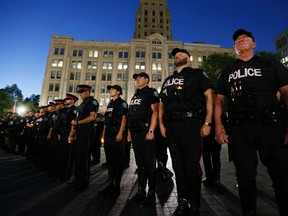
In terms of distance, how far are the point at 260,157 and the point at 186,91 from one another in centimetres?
128

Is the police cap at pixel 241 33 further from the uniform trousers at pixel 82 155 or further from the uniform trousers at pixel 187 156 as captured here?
the uniform trousers at pixel 82 155

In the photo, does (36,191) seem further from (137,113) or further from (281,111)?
(281,111)

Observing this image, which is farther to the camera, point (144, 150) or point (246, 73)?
point (144, 150)

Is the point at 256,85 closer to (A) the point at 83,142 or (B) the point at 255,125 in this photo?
(B) the point at 255,125

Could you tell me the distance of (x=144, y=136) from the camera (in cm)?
330

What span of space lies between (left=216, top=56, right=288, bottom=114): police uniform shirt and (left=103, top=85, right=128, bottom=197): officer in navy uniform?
2.34 metres

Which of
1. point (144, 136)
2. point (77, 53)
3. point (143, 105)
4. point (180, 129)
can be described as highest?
point (77, 53)

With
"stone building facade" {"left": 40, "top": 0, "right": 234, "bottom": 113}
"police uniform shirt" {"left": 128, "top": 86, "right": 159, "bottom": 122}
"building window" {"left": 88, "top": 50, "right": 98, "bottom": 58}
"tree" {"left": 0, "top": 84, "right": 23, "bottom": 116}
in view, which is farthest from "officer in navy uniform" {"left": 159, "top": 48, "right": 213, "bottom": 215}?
"tree" {"left": 0, "top": 84, "right": 23, "bottom": 116}

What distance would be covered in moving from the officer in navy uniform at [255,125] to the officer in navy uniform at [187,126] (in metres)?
0.34

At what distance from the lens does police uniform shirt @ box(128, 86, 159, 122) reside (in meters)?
3.46

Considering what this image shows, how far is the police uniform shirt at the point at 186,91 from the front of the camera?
267 centimetres

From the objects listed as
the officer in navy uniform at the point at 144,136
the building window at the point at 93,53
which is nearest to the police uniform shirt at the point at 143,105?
the officer in navy uniform at the point at 144,136

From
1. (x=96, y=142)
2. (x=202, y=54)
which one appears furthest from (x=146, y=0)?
(x=96, y=142)

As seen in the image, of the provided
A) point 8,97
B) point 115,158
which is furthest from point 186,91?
point 8,97
